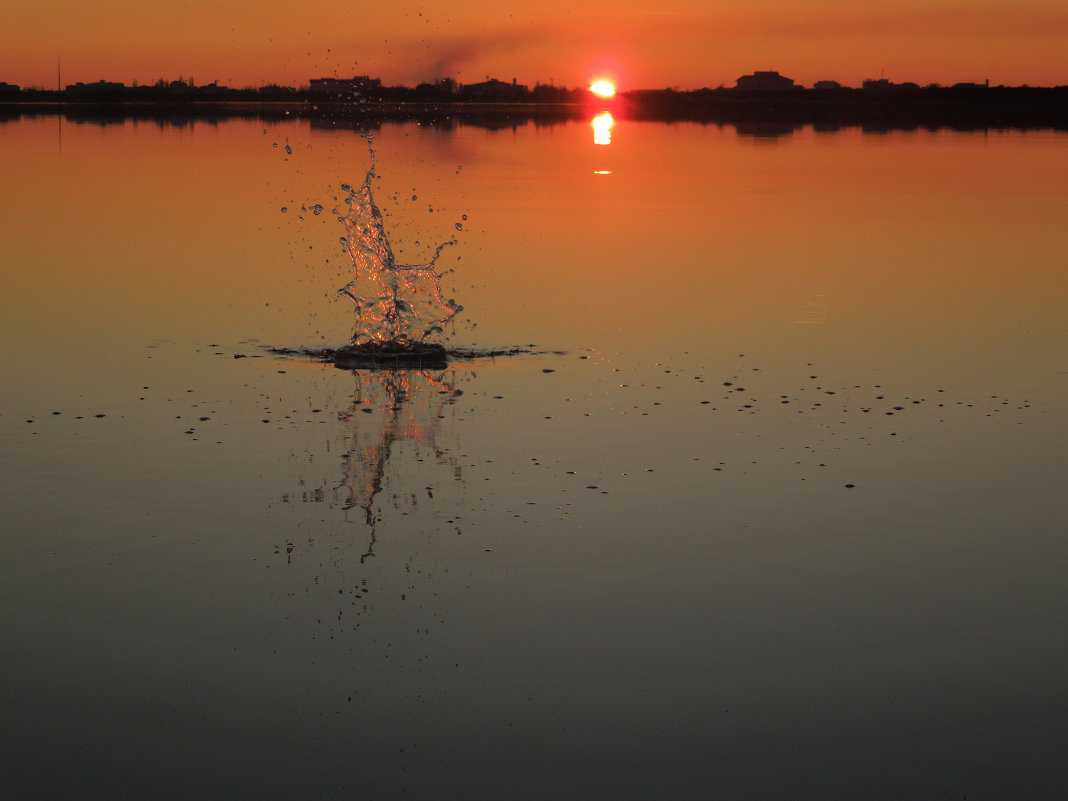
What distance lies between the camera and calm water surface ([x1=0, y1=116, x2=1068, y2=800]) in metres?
8.36

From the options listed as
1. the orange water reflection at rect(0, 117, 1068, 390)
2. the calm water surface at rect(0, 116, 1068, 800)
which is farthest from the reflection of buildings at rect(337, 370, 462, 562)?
the orange water reflection at rect(0, 117, 1068, 390)

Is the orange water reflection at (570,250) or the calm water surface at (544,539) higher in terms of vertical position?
the orange water reflection at (570,250)

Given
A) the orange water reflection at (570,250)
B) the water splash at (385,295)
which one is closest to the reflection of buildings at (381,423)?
the water splash at (385,295)

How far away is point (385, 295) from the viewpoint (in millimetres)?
22000

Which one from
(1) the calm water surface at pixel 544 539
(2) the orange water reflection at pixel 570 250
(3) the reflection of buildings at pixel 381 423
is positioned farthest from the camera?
(2) the orange water reflection at pixel 570 250

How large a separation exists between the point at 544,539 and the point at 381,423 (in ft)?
16.3

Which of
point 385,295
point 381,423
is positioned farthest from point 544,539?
point 385,295

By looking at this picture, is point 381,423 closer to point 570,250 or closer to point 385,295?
point 385,295

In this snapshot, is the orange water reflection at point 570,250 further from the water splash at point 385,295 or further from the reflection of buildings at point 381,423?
the reflection of buildings at point 381,423

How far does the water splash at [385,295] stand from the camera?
21.3 metres

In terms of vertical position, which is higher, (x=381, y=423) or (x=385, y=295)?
(x=385, y=295)

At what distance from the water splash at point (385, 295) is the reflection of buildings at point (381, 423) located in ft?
5.54

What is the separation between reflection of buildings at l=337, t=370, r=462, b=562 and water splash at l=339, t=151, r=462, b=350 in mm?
1690

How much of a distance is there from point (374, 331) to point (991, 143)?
3013 inches
